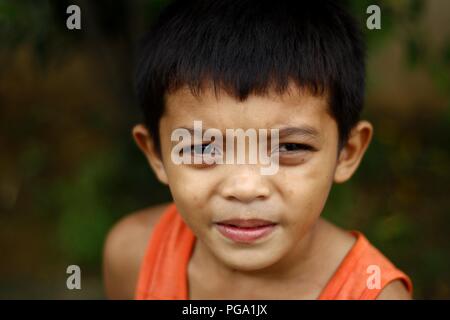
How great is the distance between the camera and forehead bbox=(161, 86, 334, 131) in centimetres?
151

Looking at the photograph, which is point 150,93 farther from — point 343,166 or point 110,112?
point 110,112

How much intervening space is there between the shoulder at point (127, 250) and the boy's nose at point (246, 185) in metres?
0.68

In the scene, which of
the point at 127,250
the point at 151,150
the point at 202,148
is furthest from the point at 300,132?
the point at 127,250

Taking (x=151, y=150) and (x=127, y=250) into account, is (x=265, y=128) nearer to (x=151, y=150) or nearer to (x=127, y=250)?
(x=151, y=150)

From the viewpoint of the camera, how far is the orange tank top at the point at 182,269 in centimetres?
176

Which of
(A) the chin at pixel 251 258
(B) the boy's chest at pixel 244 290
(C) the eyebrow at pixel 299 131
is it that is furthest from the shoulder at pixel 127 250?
(C) the eyebrow at pixel 299 131

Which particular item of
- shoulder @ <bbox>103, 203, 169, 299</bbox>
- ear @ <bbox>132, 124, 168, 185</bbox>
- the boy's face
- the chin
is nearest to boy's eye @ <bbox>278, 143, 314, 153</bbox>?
the boy's face

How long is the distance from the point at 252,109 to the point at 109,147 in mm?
1581

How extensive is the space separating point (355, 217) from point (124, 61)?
1285 mm

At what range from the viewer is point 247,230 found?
62.5 inches

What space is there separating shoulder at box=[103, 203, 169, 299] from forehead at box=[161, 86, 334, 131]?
654 mm

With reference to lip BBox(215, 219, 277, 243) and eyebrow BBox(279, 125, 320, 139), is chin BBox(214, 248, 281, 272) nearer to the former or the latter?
lip BBox(215, 219, 277, 243)

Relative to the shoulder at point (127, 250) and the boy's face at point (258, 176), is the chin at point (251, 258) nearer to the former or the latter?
the boy's face at point (258, 176)
